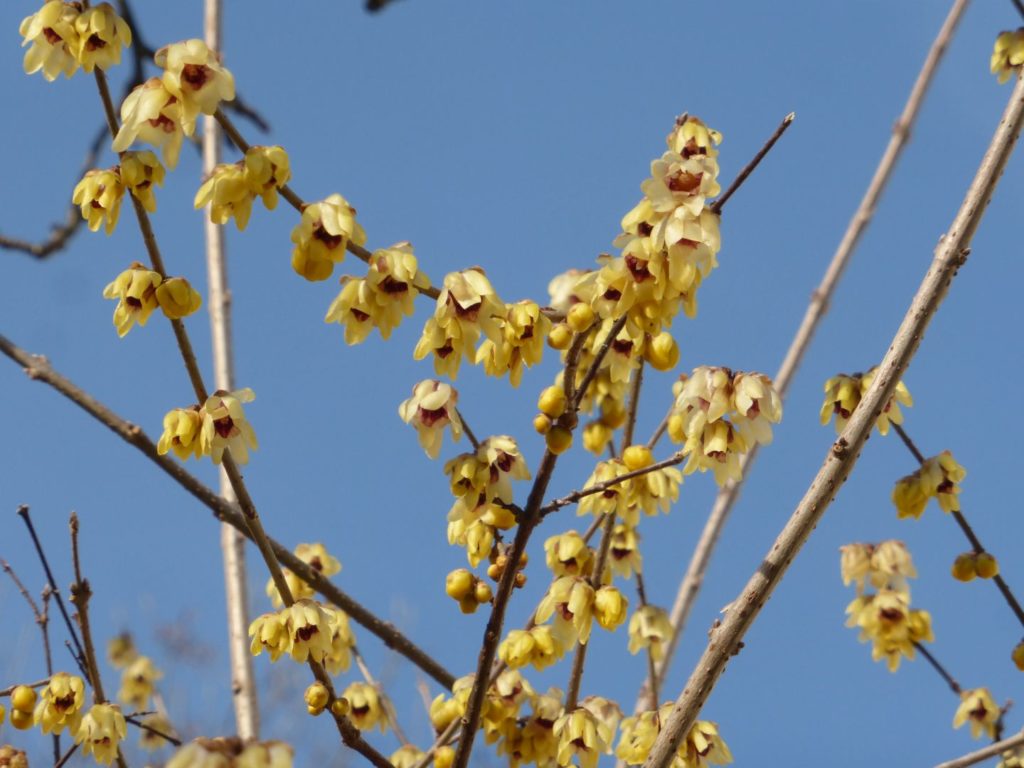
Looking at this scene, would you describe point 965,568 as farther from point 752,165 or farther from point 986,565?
point 752,165

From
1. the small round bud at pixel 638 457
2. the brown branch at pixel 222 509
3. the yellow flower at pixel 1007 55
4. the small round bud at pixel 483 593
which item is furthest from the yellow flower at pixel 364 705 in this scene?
the yellow flower at pixel 1007 55

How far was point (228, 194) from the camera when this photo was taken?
7.02 feet

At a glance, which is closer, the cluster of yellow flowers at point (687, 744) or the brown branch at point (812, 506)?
the brown branch at point (812, 506)

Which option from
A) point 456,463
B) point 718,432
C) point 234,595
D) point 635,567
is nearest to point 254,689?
point 234,595

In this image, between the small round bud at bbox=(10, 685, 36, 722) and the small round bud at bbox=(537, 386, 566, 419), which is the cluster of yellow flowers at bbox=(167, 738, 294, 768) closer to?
the small round bud at bbox=(537, 386, 566, 419)

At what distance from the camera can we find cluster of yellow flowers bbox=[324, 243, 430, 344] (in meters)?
2.23

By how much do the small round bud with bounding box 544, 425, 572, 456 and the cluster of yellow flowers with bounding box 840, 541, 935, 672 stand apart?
178 cm

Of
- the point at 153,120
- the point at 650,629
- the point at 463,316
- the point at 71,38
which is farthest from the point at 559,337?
the point at 650,629

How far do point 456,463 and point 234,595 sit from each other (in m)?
1.67

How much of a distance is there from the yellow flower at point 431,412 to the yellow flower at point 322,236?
34 centimetres

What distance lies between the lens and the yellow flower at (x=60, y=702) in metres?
2.73

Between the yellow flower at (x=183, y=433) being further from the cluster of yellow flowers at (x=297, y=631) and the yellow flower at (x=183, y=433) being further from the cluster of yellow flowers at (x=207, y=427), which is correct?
the cluster of yellow flowers at (x=297, y=631)

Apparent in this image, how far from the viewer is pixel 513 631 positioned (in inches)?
105

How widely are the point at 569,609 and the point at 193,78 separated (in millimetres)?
1272
